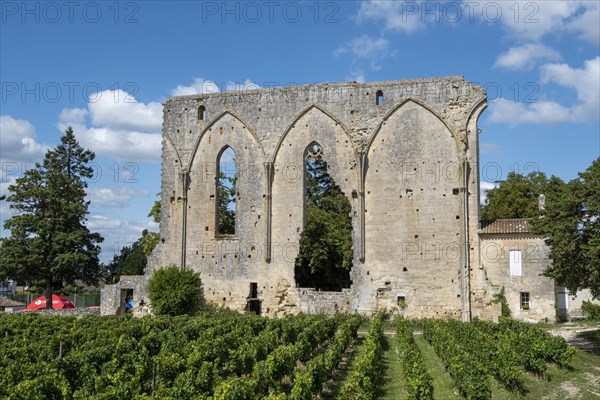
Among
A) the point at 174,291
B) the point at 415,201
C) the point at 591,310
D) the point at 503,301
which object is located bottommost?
the point at 591,310

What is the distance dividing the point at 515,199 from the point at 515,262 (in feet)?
52.8

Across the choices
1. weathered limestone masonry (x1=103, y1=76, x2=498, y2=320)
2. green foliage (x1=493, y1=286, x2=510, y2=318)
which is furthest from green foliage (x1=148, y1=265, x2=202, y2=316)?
green foliage (x1=493, y1=286, x2=510, y2=318)

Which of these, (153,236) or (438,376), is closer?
(438,376)

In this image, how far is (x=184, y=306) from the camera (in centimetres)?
2783

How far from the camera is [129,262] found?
54250 mm

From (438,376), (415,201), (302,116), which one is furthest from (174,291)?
(438,376)

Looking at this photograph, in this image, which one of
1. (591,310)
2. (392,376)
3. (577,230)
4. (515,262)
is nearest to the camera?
(392,376)

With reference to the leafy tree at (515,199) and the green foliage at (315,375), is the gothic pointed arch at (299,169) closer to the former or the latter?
the green foliage at (315,375)

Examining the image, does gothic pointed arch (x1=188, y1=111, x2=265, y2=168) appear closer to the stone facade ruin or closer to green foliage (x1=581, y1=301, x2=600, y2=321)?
the stone facade ruin

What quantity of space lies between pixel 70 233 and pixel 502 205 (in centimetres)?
2777

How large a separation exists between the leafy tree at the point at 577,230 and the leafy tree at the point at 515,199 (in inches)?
812

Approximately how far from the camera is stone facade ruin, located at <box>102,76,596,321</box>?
25.3 meters

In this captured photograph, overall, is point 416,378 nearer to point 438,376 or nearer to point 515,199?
point 438,376

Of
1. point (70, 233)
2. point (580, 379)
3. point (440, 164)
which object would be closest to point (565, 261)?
point (580, 379)
